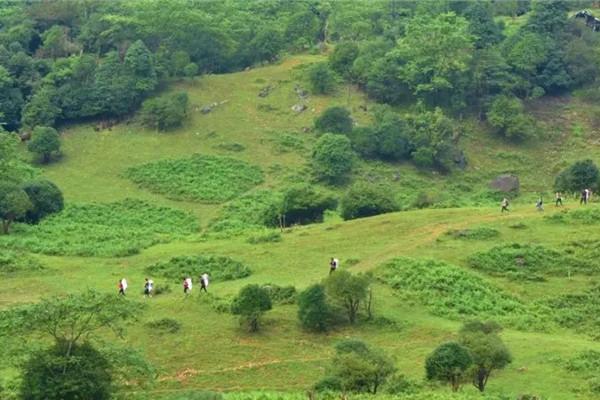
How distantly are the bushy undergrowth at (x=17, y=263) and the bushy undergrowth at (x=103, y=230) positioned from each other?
9.98ft

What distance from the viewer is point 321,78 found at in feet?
308

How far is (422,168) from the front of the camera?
87.4 meters

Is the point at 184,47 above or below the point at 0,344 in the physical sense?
above

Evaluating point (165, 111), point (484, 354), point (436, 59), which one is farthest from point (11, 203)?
point (436, 59)

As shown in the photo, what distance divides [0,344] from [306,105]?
5946 cm

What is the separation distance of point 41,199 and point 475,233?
31.5m

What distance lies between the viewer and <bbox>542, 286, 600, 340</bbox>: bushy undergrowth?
1928 inches

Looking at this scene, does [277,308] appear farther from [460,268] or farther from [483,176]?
[483,176]

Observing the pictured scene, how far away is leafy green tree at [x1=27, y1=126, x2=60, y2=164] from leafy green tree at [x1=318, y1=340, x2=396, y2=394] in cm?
5063

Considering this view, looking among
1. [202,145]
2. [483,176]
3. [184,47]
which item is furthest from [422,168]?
[184,47]

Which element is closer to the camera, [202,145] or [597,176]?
[597,176]

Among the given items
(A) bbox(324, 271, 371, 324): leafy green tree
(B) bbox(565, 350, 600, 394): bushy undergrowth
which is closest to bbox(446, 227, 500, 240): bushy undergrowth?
(A) bbox(324, 271, 371, 324): leafy green tree

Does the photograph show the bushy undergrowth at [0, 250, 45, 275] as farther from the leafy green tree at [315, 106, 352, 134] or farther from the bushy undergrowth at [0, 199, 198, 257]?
the leafy green tree at [315, 106, 352, 134]

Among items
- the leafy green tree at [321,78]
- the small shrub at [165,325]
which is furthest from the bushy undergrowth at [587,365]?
the leafy green tree at [321,78]
